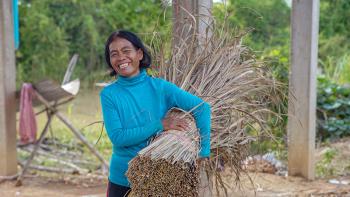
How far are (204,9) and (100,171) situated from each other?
3497mm

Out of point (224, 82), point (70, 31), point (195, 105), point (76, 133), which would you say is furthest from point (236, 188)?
point (70, 31)

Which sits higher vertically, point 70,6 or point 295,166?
point 70,6

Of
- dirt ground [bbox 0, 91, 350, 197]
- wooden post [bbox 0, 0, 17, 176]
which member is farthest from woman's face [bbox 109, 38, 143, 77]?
wooden post [bbox 0, 0, 17, 176]

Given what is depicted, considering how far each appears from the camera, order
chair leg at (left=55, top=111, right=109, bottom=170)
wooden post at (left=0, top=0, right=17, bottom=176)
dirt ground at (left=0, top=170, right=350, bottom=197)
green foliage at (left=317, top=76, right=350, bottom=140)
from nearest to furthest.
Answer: dirt ground at (left=0, top=170, right=350, bottom=197)
wooden post at (left=0, top=0, right=17, bottom=176)
chair leg at (left=55, top=111, right=109, bottom=170)
green foliage at (left=317, top=76, right=350, bottom=140)

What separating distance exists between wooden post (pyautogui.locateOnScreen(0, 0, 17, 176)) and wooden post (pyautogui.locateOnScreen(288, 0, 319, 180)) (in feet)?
8.56

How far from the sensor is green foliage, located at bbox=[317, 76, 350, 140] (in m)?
7.08

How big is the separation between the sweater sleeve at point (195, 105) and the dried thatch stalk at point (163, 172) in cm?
24

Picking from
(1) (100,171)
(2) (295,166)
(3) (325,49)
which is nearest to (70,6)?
(3) (325,49)

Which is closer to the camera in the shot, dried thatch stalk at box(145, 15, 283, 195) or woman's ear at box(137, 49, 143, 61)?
woman's ear at box(137, 49, 143, 61)

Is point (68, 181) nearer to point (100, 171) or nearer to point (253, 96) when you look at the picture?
point (100, 171)

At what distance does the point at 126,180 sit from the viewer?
256cm

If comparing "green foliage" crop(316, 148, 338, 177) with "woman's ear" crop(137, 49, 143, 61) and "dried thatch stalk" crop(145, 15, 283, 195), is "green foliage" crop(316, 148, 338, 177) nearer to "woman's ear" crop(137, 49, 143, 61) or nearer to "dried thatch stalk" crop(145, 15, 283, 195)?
"dried thatch stalk" crop(145, 15, 283, 195)

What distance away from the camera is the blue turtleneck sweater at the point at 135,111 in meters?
2.45

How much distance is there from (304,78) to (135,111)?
114 inches
